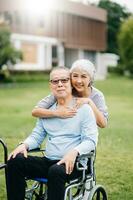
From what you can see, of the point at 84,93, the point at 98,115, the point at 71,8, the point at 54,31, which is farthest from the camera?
the point at 71,8

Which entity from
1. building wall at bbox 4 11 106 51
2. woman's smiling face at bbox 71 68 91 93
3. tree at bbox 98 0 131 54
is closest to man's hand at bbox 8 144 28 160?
woman's smiling face at bbox 71 68 91 93

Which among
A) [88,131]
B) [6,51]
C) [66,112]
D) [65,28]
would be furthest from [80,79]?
[65,28]

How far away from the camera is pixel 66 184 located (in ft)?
15.7

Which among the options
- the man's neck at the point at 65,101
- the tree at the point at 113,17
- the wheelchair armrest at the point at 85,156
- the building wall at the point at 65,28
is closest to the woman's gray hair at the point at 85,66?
the man's neck at the point at 65,101

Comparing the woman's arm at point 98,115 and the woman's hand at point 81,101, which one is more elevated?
the woman's hand at point 81,101

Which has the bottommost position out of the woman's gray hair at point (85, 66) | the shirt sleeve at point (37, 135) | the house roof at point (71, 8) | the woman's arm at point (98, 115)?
the shirt sleeve at point (37, 135)

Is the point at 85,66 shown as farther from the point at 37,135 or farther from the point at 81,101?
the point at 37,135

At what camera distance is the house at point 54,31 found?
48.0m

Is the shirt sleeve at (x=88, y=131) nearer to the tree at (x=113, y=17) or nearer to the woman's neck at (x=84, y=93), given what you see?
the woman's neck at (x=84, y=93)

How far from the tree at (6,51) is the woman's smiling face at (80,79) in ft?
97.8

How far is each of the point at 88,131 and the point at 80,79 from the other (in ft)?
1.67

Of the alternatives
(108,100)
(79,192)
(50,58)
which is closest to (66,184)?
(79,192)

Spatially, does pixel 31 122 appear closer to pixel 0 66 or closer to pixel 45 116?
pixel 45 116

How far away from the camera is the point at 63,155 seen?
16.0 ft
